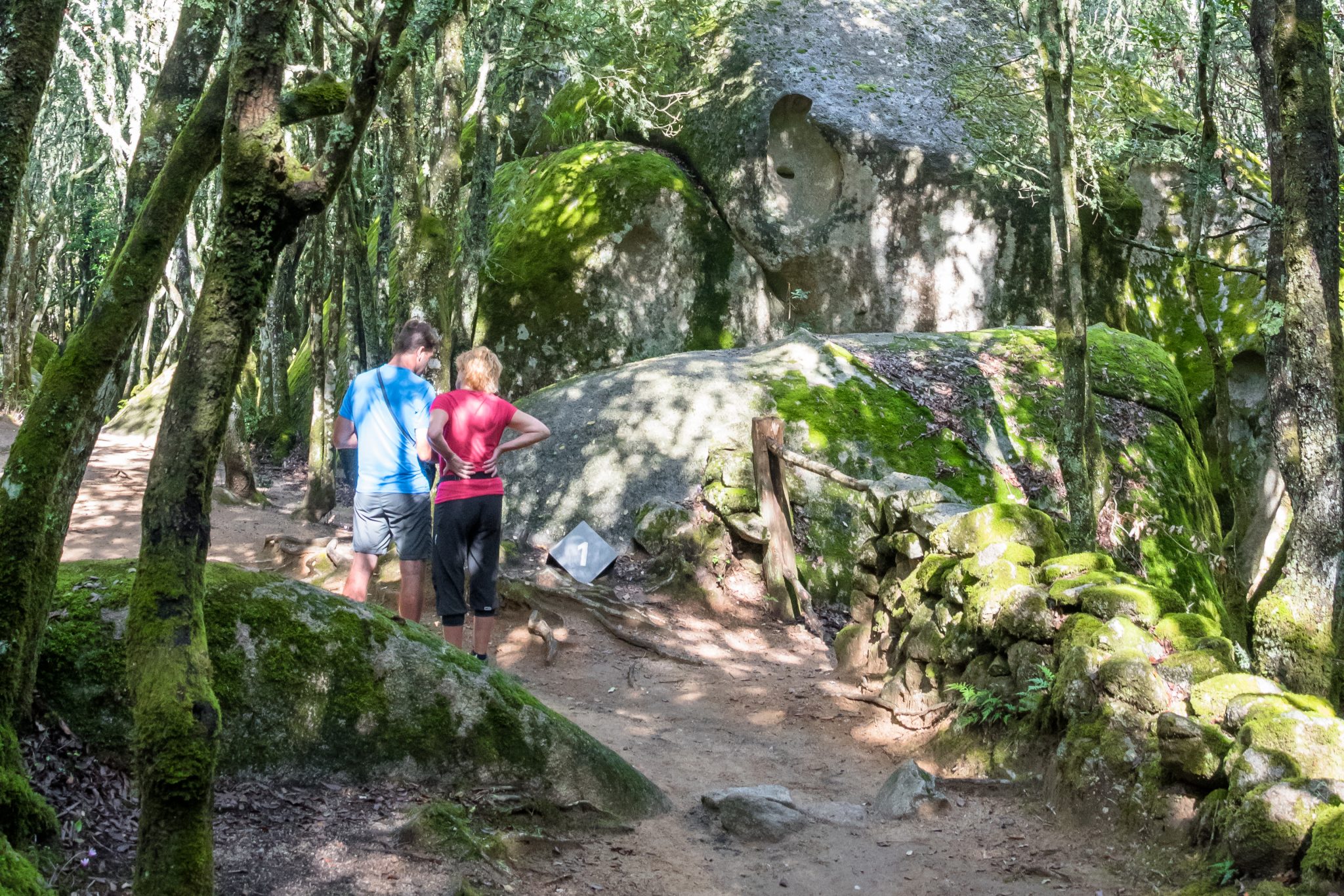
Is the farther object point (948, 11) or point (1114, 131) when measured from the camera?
point (948, 11)

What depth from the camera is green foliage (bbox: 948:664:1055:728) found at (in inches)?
210

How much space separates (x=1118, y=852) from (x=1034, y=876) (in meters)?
0.39

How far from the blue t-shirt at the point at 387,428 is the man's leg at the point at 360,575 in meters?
0.42

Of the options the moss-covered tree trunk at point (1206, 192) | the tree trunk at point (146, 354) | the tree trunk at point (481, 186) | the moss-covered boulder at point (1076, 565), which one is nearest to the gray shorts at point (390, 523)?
the moss-covered boulder at point (1076, 565)

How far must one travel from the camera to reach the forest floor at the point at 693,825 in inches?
131

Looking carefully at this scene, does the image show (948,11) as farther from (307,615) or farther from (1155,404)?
(307,615)

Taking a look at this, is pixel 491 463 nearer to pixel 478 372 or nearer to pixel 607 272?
pixel 478 372

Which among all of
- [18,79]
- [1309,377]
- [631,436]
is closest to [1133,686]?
[1309,377]

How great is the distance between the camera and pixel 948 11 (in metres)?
18.9

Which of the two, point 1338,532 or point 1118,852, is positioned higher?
point 1338,532

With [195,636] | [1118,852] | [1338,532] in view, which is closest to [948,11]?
[1338,532]

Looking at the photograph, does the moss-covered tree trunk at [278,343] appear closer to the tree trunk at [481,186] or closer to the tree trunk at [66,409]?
the tree trunk at [481,186]

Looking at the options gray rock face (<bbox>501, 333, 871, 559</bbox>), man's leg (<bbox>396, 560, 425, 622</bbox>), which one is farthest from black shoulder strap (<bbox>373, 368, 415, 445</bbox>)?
gray rock face (<bbox>501, 333, 871, 559</bbox>)

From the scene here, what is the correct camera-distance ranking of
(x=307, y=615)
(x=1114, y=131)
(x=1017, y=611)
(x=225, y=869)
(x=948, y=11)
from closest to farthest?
(x=225, y=869)
(x=307, y=615)
(x=1017, y=611)
(x=1114, y=131)
(x=948, y=11)
